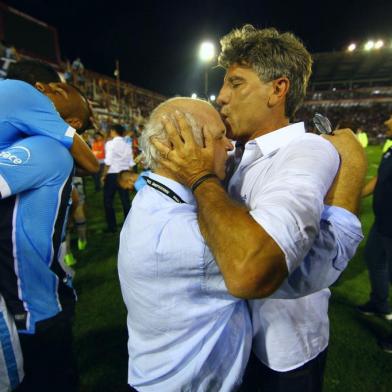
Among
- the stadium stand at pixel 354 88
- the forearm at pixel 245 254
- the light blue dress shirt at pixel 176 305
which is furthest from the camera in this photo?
the stadium stand at pixel 354 88

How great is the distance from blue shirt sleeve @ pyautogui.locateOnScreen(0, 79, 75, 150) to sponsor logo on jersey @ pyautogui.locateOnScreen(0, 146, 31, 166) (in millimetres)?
129

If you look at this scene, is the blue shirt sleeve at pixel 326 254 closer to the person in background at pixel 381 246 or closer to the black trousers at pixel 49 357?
the black trousers at pixel 49 357

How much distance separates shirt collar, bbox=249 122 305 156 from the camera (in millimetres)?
1430

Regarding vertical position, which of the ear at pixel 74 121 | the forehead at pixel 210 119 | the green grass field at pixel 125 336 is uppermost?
the ear at pixel 74 121

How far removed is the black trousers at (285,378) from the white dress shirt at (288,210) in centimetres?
6

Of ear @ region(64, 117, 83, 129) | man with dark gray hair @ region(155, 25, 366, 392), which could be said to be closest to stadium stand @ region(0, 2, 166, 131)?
ear @ region(64, 117, 83, 129)

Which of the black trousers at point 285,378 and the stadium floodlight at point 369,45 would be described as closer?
the black trousers at point 285,378

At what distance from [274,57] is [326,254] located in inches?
38.0

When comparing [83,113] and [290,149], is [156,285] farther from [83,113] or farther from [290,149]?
[83,113]

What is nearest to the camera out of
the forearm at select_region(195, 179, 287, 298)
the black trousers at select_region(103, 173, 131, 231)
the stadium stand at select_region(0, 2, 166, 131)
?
the forearm at select_region(195, 179, 287, 298)

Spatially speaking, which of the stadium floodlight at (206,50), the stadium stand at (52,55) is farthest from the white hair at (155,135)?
the stadium stand at (52,55)

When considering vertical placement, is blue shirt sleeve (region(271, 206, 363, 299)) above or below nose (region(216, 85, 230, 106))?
below

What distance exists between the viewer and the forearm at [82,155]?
173 cm

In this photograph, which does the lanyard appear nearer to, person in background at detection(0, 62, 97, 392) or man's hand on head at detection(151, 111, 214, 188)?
man's hand on head at detection(151, 111, 214, 188)
